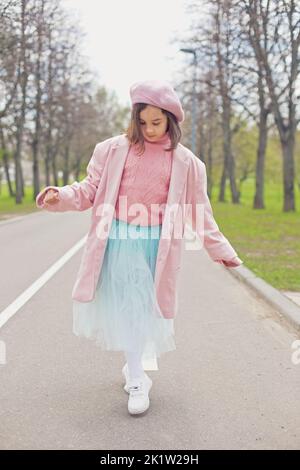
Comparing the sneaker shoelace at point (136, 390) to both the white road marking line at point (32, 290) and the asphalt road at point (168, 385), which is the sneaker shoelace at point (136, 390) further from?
the white road marking line at point (32, 290)

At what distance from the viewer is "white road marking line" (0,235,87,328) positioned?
251 inches

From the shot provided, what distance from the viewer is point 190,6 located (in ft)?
69.5

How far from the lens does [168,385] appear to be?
4.25 meters

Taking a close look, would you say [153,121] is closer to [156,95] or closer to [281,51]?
[156,95]

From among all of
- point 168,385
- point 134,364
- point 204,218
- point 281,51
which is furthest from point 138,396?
point 281,51

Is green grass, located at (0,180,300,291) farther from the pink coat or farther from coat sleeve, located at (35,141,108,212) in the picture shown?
coat sleeve, located at (35,141,108,212)

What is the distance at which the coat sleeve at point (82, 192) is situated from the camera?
3645 millimetres

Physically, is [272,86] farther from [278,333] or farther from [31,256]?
[278,333]

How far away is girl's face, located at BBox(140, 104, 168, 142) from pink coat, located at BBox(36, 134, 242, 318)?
0.15m

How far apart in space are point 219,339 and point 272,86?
16.9 meters

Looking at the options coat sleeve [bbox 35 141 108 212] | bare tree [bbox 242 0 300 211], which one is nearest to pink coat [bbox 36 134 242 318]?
coat sleeve [bbox 35 141 108 212]

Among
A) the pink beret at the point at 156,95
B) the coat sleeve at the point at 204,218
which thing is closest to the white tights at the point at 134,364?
the coat sleeve at the point at 204,218

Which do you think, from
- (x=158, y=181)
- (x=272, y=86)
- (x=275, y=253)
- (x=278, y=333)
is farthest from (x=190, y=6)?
(x=158, y=181)

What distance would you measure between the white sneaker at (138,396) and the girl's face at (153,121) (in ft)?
5.06
